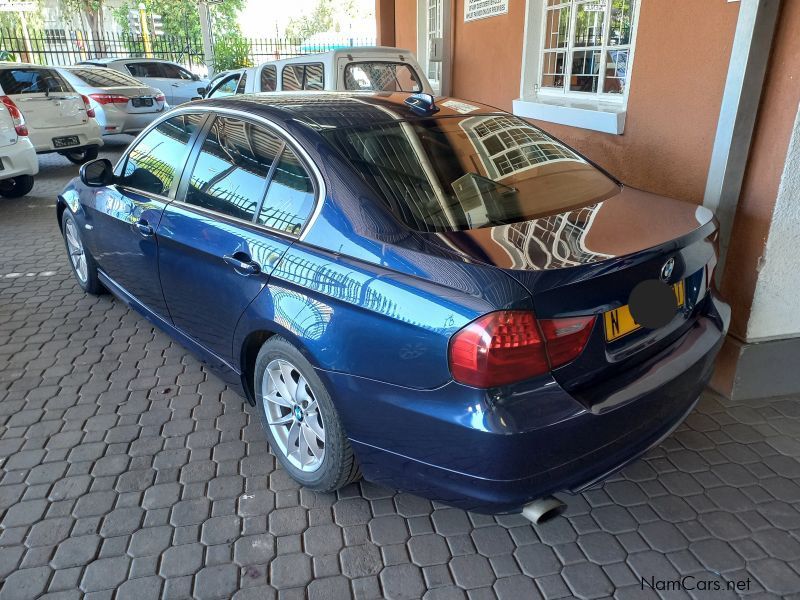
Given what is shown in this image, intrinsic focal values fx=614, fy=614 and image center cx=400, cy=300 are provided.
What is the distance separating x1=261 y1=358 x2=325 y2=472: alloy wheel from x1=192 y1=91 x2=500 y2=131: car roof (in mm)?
1064

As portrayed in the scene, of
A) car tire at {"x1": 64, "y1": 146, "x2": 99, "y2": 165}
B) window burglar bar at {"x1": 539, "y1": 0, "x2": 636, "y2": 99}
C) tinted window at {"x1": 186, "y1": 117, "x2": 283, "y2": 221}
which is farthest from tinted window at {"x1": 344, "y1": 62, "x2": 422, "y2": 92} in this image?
car tire at {"x1": 64, "y1": 146, "x2": 99, "y2": 165}

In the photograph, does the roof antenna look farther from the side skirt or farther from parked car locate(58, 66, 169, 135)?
parked car locate(58, 66, 169, 135)

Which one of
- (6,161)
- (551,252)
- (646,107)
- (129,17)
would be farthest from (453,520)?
(129,17)

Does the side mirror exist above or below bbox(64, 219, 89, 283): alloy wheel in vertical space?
above

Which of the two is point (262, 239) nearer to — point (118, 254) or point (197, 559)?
point (197, 559)

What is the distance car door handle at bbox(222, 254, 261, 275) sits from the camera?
8.38ft

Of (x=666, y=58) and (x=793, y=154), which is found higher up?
(x=666, y=58)

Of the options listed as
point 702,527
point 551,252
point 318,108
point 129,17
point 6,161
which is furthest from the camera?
point 129,17

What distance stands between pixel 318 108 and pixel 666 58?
98.7 inches

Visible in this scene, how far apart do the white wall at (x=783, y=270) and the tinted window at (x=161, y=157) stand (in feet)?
9.85

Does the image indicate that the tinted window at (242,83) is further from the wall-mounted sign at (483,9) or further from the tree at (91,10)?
the tree at (91,10)

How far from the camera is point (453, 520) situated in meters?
2.56

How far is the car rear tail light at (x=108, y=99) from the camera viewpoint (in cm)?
1105

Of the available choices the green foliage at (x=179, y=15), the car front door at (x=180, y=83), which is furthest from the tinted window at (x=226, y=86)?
the green foliage at (x=179, y=15)
